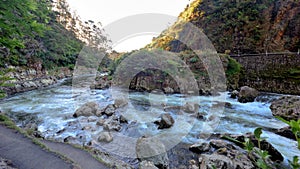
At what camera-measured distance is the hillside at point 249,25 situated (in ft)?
45.9

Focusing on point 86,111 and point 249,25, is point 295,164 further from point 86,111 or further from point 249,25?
point 249,25

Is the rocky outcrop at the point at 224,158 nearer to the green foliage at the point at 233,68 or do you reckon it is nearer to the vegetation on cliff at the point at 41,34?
the vegetation on cliff at the point at 41,34

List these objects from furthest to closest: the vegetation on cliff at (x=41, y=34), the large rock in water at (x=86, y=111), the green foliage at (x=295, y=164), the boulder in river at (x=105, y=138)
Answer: the large rock in water at (x=86, y=111)
the boulder in river at (x=105, y=138)
the vegetation on cliff at (x=41, y=34)
the green foliage at (x=295, y=164)

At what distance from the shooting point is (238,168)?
114 inches

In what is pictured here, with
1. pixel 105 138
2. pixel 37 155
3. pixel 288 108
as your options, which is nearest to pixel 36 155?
pixel 37 155

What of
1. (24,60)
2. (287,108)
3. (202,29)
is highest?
A: (202,29)

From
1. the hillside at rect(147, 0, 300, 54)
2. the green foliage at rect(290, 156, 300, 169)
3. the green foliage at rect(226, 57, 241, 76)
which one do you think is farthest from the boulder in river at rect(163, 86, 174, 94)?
the hillside at rect(147, 0, 300, 54)

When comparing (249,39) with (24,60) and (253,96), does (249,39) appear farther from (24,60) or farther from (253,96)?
(24,60)

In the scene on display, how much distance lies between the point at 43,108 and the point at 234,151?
7.64 meters

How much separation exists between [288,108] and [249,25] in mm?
14332

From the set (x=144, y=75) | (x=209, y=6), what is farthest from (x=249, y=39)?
(x=144, y=75)

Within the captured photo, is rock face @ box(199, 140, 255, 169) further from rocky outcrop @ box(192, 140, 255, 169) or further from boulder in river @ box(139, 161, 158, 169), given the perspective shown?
boulder in river @ box(139, 161, 158, 169)

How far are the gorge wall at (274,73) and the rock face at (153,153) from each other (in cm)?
860

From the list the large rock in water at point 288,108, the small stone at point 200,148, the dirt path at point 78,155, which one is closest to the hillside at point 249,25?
the large rock in water at point 288,108
